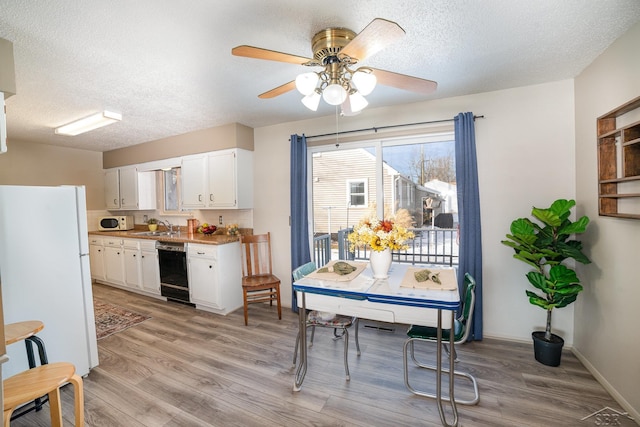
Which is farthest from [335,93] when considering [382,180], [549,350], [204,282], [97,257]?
[97,257]

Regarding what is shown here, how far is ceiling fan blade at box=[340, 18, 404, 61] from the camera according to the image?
1.23 metres

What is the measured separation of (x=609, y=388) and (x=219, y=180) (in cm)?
437

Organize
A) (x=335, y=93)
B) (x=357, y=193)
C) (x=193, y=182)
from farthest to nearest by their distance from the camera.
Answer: (x=193, y=182)
(x=357, y=193)
(x=335, y=93)

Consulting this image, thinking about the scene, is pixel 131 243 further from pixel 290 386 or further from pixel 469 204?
pixel 469 204

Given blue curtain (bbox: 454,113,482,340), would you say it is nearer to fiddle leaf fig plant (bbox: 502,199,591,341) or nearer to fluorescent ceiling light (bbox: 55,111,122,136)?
fiddle leaf fig plant (bbox: 502,199,591,341)

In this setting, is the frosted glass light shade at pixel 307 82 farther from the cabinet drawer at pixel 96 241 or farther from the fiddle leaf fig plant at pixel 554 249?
the cabinet drawer at pixel 96 241

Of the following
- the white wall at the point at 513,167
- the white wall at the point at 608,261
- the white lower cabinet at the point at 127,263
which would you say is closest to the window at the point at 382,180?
the white wall at the point at 513,167

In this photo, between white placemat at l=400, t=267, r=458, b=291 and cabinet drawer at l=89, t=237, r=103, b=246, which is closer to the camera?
white placemat at l=400, t=267, r=458, b=291

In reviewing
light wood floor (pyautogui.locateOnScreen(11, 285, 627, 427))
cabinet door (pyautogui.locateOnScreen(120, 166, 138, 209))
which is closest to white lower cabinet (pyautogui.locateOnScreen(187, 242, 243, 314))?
light wood floor (pyautogui.locateOnScreen(11, 285, 627, 427))

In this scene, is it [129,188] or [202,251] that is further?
[129,188]

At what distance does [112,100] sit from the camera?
2836mm

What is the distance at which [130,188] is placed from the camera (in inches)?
194

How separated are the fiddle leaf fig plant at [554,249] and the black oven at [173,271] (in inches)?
153

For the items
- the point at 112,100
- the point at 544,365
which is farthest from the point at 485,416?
the point at 112,100
